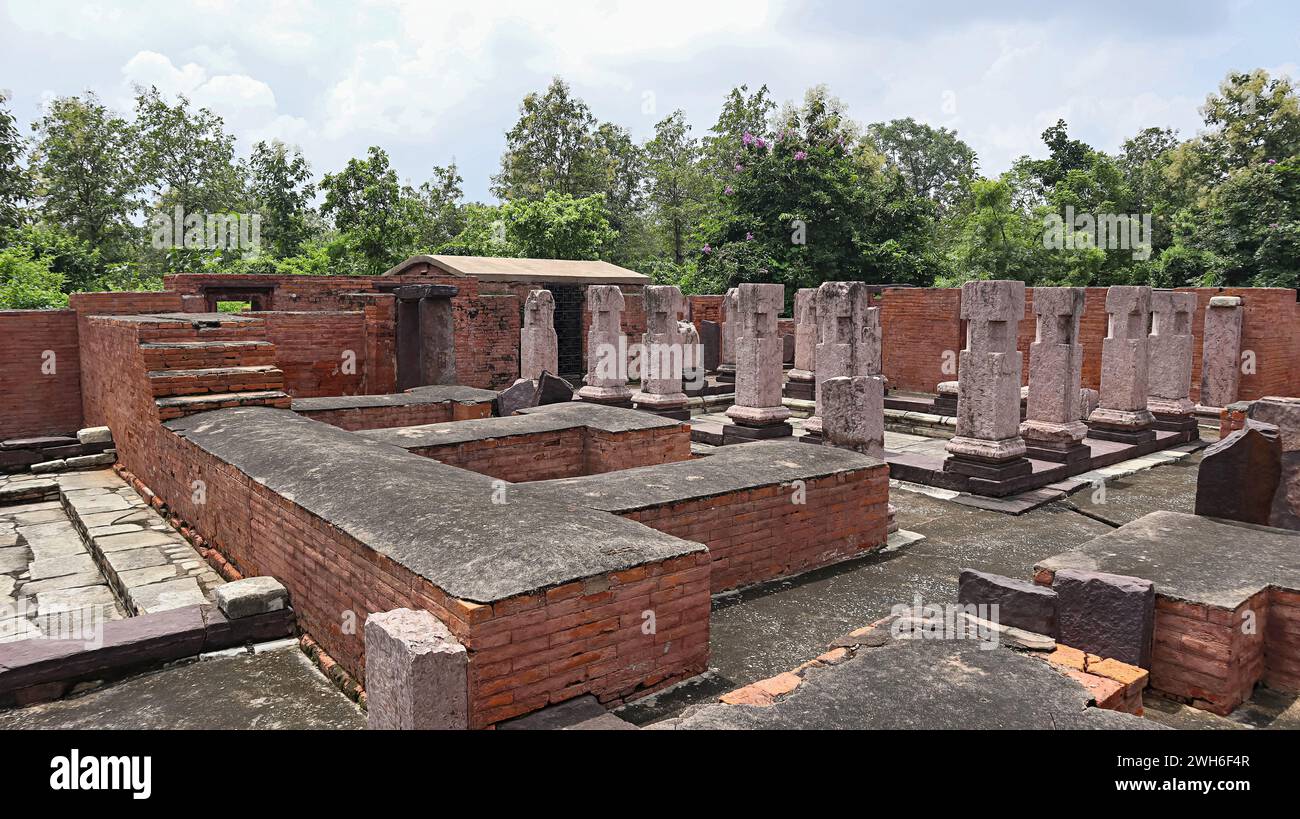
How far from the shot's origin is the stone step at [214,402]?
6.97 meters

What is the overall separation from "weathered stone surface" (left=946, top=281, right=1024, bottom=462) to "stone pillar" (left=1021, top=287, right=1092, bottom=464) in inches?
39.1

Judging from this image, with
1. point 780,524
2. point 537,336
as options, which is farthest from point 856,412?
point 537,336

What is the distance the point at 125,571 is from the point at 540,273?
48.4ft

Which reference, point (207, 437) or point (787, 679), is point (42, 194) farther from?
point (787, 679)

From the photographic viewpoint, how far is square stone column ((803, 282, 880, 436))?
1085 centimetres

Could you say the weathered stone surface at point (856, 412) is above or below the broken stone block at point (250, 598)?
above

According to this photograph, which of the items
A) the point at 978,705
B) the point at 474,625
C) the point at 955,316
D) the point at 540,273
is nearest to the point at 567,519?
the point at 474,625

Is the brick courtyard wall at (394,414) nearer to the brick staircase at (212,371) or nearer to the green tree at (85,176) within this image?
the brick staircase at (212,371)

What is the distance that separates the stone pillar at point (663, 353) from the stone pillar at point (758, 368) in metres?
1.43

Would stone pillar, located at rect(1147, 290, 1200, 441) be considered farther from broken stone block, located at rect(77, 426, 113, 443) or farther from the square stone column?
broken stone block, located at rect(77, 426, 113, 443)

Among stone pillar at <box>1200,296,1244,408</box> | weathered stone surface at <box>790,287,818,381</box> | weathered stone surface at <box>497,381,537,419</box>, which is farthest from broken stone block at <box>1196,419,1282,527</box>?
weathered stone surface at <box>790,287,818,381</box>

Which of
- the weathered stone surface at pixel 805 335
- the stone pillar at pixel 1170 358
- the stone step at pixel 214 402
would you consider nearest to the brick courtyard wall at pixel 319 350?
the stone step at pixel 214 402

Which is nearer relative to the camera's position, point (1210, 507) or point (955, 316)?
point (1210, 507)

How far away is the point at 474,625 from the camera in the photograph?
10.4ft
